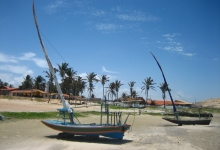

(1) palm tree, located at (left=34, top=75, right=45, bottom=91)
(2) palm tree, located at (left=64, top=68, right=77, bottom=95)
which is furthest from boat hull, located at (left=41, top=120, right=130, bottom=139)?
(1) palm tree, located at (left=34, top=75, right=45, bottom=91)

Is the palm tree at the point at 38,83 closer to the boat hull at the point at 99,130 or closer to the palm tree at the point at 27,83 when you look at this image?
the palm tree at the point at 27,83

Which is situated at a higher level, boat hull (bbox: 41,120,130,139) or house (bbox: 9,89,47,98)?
house (bbox: 9,89,47,98)

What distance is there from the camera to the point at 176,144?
540 inches

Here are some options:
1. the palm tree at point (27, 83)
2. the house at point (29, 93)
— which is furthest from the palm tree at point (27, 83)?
the house at point (29, 93)

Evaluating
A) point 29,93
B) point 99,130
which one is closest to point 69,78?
point 29,93

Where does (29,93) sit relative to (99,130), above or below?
above

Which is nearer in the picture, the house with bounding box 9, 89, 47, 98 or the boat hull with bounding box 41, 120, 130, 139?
the boat hull with bounding box 41, 120, 130, 139

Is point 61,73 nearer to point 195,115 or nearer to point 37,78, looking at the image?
point 37,78

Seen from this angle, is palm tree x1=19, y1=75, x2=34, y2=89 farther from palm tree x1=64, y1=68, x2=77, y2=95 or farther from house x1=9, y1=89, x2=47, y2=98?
palm tree x1=64, y1=68, x2=77, y2=95

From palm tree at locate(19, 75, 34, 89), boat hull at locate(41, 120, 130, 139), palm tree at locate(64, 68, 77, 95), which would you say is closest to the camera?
boat hull at locate(41, 120, 130, 139)

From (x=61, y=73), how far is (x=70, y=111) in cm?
4555

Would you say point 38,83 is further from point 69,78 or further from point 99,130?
point 99,130

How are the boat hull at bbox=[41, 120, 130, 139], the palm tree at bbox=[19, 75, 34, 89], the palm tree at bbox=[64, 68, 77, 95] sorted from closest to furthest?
the boat hull at bbox=[41, 120, 130, 139]
the palm tree at bbox=[64, 68, 77, 95]
the palm tree at bbox=[19, 75, 34, 89]

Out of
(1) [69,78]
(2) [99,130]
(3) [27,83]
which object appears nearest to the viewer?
(2) [99,130]
